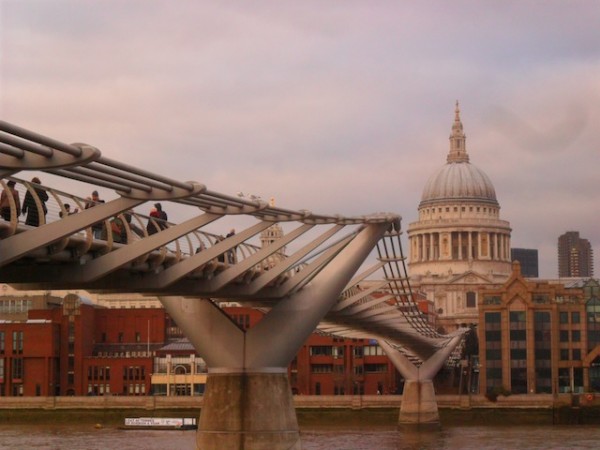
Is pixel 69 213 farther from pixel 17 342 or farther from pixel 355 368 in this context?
pixel 355 368

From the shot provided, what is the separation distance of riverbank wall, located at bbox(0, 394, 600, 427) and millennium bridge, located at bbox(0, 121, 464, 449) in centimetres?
4210

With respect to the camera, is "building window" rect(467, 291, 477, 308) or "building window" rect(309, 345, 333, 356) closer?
"building window" rect(309, 345, 333, 356)

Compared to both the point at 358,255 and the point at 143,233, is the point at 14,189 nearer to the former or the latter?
the point at 143,233

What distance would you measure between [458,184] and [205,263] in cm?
15739

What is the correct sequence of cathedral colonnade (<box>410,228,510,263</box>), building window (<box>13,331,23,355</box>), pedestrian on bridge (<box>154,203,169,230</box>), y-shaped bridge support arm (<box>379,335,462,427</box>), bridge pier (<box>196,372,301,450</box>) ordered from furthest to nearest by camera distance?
1. cathedral colonnade (<box>410,228,510,263</box>)
2. building window (<box>13,331,23,355</box>)
3. y-shaped bridge support arm (<box>379,335,462,427</box>)
4. bridge pier (<box>196,372,301,450</box>)
5. pedestrian on bridge (<box>154,203,169,230</box>)

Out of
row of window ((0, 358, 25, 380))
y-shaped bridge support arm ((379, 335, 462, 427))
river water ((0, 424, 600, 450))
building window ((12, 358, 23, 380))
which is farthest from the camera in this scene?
row of window ((0, 358, 25, 380))

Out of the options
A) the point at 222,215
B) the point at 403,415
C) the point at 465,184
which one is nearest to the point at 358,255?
the point at 222,215

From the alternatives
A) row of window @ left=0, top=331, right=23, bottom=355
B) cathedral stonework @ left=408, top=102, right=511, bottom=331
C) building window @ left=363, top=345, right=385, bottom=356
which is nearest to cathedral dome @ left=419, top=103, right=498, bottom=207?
cathedral stonework @ left=408, top=102, right=511, bottom=331

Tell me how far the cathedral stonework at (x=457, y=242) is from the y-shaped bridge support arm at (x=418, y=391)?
81.1 m

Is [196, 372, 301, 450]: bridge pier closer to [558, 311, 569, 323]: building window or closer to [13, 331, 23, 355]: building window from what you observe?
[13, 331, 23, 355]: building window

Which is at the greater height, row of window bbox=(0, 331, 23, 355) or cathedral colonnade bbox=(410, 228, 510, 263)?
cathedral colonnade bbox=(410, 228, 510, 263)

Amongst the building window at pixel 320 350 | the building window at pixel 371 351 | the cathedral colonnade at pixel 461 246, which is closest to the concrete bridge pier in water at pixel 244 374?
the building window at pixel 320 350

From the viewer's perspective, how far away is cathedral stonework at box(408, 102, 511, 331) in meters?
175

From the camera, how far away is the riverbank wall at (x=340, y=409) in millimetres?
94188
